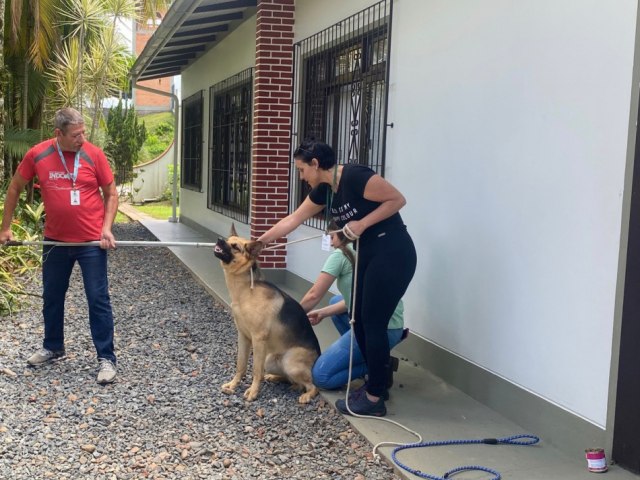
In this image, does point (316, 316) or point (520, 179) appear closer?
point (520, 179)

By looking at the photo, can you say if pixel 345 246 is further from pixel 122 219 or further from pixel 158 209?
pixel 158 209

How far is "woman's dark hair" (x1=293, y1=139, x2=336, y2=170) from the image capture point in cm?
409

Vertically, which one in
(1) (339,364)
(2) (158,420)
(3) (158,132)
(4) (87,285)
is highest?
(3) (158,132)

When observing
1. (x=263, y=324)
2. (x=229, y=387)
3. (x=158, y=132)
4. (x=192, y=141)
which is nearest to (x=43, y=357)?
(x=229, y=387)

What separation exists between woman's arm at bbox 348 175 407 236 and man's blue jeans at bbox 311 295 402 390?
2.72 ft

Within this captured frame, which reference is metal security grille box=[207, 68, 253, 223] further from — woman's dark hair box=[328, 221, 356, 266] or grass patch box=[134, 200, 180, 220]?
grass patch box=[134, 200, 180, 220]

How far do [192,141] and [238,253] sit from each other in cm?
1101

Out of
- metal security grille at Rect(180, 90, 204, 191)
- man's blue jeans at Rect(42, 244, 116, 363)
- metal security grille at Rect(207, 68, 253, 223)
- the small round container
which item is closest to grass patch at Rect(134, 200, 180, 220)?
metal security grille at Rect(180, 90, 204, 191)

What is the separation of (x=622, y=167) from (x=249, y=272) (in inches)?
89.1

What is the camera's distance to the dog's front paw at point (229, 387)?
468cm

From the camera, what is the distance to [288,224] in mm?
4348

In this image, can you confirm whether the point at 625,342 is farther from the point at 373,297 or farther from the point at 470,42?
the point at 470,42

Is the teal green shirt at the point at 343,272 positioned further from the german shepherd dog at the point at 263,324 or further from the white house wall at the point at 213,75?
the white house wall at the point at 213,75

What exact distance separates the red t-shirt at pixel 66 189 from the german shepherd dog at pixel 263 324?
41.7 inches
